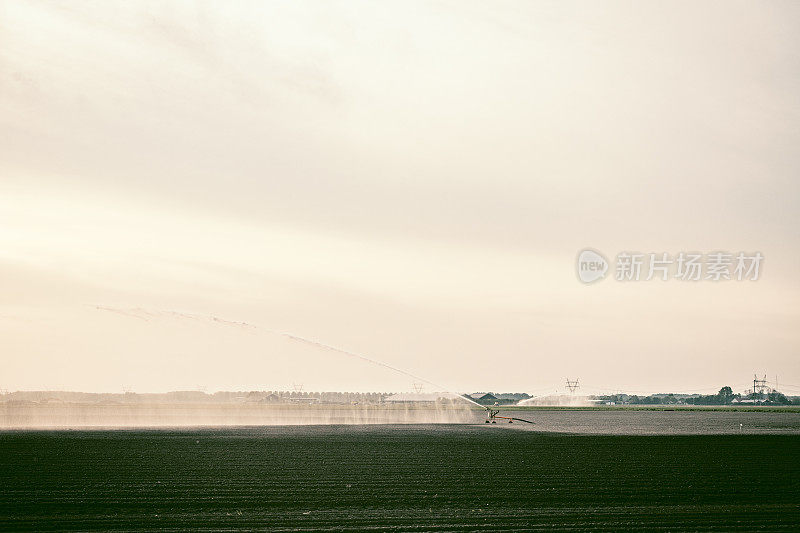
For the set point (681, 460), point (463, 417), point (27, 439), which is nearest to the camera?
point (681, 460)

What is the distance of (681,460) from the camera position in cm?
5053

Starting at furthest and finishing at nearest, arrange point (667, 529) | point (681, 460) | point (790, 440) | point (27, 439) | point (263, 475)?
1. point (790, 440)
2. point (27, 439)
3. point (681, 460)
4. point (263, 475)
5. point (667, 529)

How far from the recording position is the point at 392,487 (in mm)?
35125

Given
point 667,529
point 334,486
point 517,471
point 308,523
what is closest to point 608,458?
point 517,471

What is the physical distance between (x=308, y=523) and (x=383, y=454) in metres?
27.6

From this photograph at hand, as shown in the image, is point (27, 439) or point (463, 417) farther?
point (463, 417)

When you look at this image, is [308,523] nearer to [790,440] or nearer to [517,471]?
[517,471]

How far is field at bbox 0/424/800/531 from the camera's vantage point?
26.5 m

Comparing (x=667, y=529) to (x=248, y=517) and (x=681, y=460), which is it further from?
(x=681, y=460)

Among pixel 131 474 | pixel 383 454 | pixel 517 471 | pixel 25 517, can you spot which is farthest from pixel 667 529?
pixel 383 454

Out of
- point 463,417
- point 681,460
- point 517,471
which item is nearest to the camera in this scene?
point 517,471

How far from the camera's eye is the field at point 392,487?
2655cm

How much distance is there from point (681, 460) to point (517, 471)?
45.5 ft

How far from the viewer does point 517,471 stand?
42438mm
